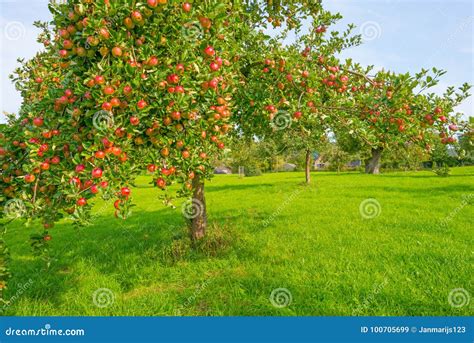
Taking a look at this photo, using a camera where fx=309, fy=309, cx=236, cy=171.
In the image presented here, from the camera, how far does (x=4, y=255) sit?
14.3 feet

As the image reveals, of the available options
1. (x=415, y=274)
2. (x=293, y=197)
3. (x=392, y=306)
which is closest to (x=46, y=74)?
(x=392, y=306)

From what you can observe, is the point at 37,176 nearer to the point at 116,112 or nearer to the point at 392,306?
the point at 116,112

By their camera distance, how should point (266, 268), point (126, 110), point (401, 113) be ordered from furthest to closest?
point (266, 268) → point (401, 113) → point (126, 110)

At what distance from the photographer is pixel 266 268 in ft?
22.4

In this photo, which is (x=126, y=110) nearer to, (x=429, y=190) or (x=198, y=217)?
(x=198, y=217)

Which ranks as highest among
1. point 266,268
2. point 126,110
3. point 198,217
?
point 126,110

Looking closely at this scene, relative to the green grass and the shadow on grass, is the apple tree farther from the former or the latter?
the shadow on grass

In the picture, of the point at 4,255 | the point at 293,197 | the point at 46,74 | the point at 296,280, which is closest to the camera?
the point at 4,255

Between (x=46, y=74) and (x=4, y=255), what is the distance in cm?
318

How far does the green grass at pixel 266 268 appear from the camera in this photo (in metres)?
5.44

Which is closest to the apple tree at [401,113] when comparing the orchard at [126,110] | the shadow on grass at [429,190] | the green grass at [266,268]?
the orchard at [126,110]

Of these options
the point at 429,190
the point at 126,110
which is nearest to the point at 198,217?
the point at 126,110

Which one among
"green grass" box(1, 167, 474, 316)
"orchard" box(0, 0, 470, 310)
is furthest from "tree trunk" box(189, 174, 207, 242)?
"orchard" box(0, 0, 470, 310)

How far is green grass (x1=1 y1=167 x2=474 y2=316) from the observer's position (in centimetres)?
544
